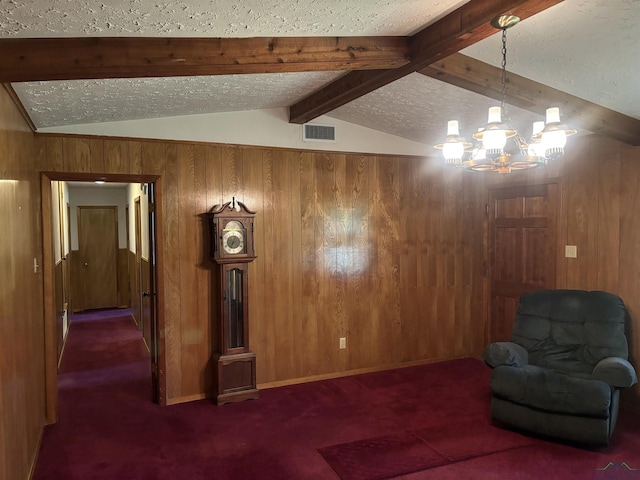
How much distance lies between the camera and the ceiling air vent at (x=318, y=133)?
421 centimetres

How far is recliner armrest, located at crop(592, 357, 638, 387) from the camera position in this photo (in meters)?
2.96

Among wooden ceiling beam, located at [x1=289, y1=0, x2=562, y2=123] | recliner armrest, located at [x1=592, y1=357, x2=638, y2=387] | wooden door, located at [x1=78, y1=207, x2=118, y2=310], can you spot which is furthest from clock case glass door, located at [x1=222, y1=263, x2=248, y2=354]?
wooden door, located at [x1=78, y1=207, x2=118, y2=310]

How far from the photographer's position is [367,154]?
4508 mm

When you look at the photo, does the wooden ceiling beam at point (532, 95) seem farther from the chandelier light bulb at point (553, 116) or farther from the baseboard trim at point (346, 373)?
the baseboard trim at point (346, 373)

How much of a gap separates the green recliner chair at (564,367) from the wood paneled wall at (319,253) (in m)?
1.23

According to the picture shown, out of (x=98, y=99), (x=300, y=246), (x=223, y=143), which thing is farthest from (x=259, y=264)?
(x=98, y=99)

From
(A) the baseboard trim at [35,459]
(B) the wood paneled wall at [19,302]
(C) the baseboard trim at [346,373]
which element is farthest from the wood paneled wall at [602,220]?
(A) the baseboard trim at [35,459]

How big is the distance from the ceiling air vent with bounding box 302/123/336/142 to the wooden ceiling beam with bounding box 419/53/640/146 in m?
1.59

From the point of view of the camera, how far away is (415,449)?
299 centimetres

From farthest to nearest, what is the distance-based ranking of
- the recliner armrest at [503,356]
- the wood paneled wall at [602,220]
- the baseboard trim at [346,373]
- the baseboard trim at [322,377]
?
the baseboard trim at [346,373] → the baseboard trim at [322,377] → the wood paneled wall at [602,220] → the recliner armrest at [503,356]

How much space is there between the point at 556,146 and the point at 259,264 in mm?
2595

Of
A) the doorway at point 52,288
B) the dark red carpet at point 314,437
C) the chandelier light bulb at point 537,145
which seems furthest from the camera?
the doorway at point 52,288

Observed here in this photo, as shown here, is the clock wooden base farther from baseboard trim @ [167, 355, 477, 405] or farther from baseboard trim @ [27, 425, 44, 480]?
baseboard trim @ [27, 425, 44, 480]

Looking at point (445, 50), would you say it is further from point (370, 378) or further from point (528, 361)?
point (370, 378)
